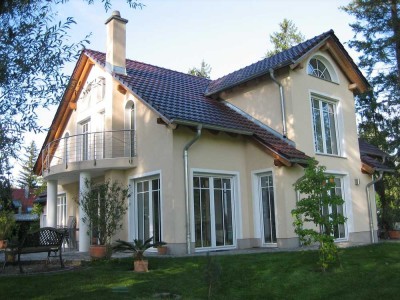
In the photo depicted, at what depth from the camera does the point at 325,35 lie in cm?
1491

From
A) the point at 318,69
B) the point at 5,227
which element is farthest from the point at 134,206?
the point at 5,227

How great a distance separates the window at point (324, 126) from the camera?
14.7m

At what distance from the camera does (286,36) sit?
37.0 m

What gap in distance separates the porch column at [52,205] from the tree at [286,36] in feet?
81.9

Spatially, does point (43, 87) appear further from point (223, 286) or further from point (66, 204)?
point (66, 204)

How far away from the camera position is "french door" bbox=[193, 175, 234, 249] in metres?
12.2

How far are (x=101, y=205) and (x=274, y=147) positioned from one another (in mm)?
5320

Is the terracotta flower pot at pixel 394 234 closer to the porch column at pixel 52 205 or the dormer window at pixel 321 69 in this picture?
the dormer window at pixel 321 69

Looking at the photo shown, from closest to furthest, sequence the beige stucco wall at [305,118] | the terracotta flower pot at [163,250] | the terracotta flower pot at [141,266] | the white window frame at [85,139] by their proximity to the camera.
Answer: the terracotta flower pot at [141,266], the terracotta flower pot at [163,250], the beige stucco wall at [305,118], the white window frame at [85,139]

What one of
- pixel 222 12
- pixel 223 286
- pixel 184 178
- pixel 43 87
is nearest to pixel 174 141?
pixel 184 178

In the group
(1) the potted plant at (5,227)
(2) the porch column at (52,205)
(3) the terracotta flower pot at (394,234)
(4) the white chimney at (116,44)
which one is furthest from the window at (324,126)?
(1) the potted plant at (5,227)

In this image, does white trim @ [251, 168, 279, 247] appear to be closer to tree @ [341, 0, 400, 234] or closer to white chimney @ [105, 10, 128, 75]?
white chimney @ [105, 10, 128, 75]

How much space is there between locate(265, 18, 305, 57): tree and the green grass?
30.0m

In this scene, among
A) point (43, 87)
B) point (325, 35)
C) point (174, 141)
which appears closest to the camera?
point (43, 87)
